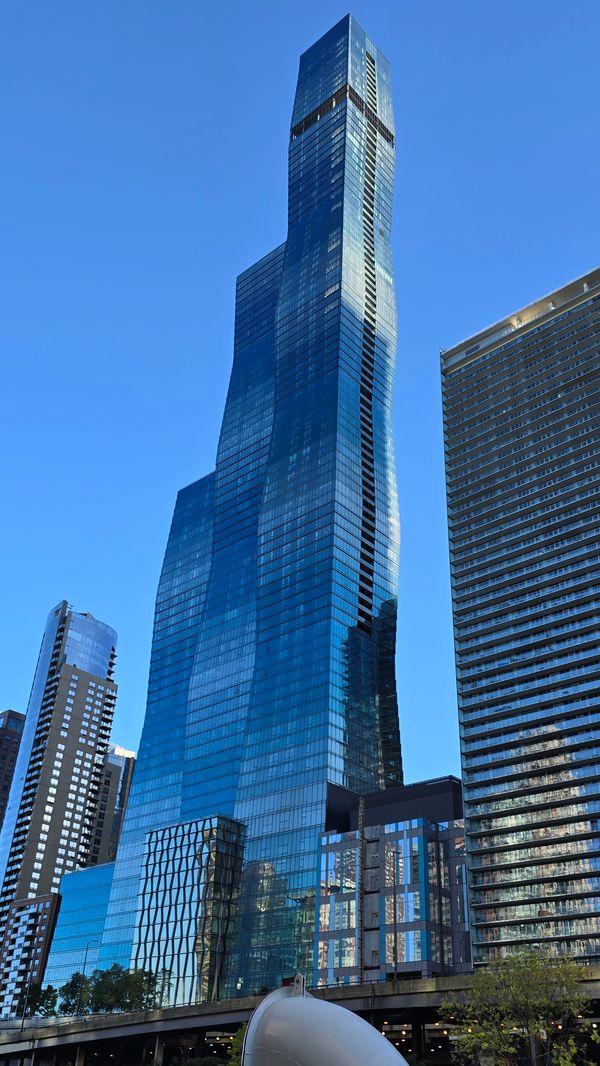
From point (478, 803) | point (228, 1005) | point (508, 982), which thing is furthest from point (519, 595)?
point (508, 982)

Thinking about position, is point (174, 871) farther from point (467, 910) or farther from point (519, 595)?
point (519, 595)

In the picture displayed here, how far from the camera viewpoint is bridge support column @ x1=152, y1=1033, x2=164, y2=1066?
114 meters

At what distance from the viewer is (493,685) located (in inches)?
7023

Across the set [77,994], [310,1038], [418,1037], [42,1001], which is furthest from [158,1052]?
[310,1038]

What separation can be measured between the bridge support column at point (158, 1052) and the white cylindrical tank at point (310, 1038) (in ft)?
339

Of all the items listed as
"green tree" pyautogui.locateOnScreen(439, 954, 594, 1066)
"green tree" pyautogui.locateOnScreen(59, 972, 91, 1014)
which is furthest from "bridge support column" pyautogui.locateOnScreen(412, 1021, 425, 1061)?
"green tree" pyautogui.locateOnScreen(59, 972, 91, 1014)

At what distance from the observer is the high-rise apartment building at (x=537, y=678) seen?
153500 mm

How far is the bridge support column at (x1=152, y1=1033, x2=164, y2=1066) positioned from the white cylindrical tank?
103m

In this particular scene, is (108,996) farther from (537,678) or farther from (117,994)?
(537,678)

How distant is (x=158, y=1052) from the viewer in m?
115

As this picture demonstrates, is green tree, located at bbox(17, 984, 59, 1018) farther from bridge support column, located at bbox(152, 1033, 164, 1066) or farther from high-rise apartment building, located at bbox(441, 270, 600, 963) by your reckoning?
high-rise apartment building, located at bbox(441, 270, 600, 963)

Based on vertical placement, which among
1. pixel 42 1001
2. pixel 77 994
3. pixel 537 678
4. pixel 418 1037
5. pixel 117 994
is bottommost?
pixel 418 1037

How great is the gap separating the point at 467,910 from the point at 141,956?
70.3 metres

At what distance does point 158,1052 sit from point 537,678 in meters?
89.0
